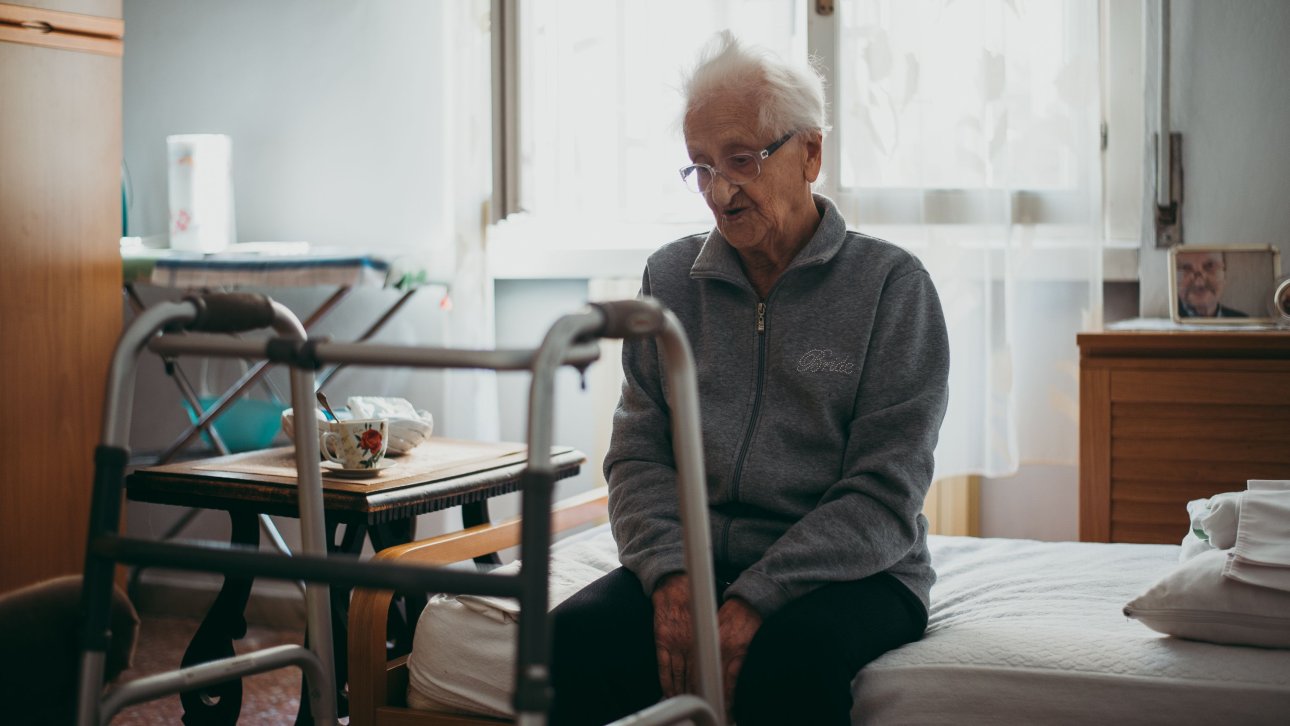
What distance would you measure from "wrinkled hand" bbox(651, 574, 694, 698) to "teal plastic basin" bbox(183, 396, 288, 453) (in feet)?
6.16

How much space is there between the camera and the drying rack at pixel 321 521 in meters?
0.99

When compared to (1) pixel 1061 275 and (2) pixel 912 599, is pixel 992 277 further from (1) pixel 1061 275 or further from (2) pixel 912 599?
Answer: (2) pixel 912 599

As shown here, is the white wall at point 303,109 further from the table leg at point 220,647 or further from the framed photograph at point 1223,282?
the framed photograph at point 1223,282

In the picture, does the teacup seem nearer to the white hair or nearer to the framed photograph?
the white hair

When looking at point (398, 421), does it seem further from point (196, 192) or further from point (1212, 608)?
point (1212, 608)

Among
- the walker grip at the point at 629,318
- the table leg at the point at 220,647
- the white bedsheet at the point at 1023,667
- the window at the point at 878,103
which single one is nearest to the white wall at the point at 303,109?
the window at the point at 878,103

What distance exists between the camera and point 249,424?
3229 millimetres

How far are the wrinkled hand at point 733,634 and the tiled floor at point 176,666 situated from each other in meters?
1.36

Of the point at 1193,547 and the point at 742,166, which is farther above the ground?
the point at 742,166

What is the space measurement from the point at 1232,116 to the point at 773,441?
1.54 m

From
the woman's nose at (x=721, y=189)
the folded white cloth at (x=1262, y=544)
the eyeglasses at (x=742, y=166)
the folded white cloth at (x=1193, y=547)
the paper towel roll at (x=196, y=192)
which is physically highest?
the paper towel roll at (x=196, y=192)

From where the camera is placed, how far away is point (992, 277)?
109 inches

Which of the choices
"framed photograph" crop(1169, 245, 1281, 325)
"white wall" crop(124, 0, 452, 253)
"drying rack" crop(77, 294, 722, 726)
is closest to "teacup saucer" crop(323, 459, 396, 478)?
"drying rack" crop(77, 294, 722, 726)

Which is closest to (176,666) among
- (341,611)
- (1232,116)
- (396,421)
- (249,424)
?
(249,424)
